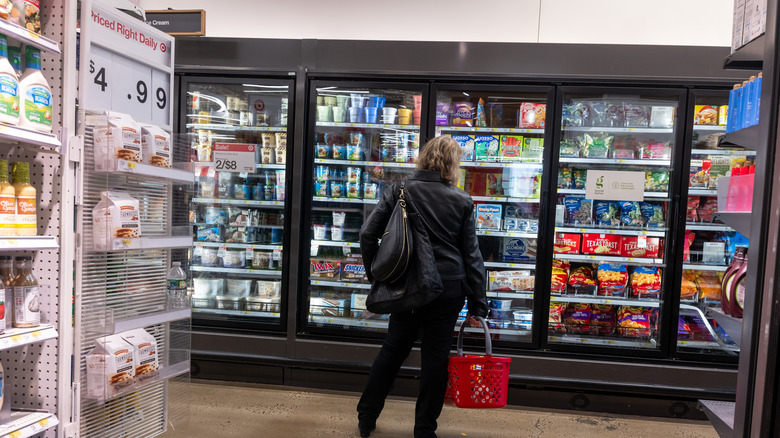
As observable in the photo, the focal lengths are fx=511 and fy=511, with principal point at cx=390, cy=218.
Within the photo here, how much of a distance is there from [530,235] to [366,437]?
186 cm

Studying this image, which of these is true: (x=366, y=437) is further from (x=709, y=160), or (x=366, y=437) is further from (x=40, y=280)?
(x=709, y=160)

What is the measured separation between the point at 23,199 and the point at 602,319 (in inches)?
150

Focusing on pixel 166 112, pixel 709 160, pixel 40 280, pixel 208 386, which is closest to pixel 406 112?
pixel 166 112

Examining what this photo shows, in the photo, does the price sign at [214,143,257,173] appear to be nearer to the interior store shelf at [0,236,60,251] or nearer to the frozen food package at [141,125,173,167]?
the frozen food package at [141,125,173,167]

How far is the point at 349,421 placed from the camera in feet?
10.8

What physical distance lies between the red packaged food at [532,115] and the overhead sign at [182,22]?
8.36 feet

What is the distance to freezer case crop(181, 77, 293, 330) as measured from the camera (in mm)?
4082

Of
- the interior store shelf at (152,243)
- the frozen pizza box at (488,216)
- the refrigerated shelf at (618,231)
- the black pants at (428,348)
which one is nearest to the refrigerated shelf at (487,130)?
the frozen pizza box at (488,216)

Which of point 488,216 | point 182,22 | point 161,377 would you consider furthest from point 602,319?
point 182,22

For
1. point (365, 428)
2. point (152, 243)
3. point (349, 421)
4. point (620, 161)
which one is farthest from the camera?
point (620, 161)

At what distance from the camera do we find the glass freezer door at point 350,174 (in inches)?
158

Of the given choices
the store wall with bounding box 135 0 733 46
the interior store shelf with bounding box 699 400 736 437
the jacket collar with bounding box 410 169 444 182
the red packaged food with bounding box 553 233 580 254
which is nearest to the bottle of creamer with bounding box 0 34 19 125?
the jacket collar with bounding box 410 169 444 182

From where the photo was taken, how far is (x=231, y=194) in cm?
421

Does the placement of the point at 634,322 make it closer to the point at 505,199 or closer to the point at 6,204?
the point at 505,199
